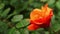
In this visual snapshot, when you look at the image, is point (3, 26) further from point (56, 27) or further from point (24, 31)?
point (56, 27)

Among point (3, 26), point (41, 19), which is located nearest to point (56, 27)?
point (41, 19)

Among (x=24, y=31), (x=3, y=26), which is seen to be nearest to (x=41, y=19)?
(x=24, y=31)

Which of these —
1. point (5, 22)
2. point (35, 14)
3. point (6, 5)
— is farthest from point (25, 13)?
point (35, 14)

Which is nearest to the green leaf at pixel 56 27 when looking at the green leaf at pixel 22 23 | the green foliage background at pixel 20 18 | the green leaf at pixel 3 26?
the green foliage background at pixel 20 18

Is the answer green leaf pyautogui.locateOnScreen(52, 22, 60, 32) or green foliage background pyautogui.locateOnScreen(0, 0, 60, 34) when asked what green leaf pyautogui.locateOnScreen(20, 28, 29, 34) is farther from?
green leaf pyautogui.locateOnScreen(52, 22, 60, 32)

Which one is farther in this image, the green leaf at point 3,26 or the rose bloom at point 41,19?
the green leaf at point 3,26

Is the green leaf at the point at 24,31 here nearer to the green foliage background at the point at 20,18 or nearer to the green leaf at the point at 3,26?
the green foliage background at the point at 20,18

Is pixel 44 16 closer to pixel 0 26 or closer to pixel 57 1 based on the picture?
pixel 0 26

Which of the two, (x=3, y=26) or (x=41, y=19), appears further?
(x=3, y=26)
